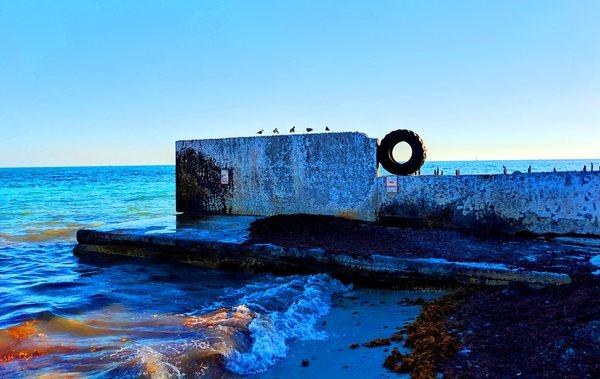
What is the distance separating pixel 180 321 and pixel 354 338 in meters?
1.93

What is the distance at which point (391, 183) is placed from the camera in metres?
9.30

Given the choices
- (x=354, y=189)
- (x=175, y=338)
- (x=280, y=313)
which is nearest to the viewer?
(x=175, y=338)

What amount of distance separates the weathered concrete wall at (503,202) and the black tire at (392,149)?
34.6 inches

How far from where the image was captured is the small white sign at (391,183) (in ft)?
30.4

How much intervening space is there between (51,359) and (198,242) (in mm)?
3909

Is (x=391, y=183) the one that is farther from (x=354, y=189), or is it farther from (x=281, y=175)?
(x=281, y=175)

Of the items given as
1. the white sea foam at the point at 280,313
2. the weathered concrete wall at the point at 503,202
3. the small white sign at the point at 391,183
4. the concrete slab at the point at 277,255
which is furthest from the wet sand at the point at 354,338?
the small white sign at the point at 391,183

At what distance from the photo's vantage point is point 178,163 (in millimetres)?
12055

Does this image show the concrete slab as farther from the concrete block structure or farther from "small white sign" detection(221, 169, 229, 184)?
"small white sign" detection(221, 169, 229, 184)

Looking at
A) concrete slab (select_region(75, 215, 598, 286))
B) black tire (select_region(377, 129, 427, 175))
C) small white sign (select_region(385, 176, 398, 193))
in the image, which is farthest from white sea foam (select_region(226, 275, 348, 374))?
black tire (select_region(377, 129, 427, 175))

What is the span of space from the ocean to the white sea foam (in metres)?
0.01

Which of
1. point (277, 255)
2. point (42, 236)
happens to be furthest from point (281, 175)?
point (42, 236)

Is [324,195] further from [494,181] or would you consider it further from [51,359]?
[51,359]

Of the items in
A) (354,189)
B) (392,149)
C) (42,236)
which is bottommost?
(42,236)
